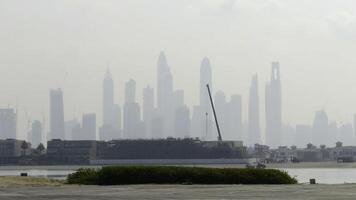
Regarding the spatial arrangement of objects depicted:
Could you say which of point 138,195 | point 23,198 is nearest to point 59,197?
point 23,198

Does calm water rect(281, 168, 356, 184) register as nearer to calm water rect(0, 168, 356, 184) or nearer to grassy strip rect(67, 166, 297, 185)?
calm water rect(0, 168, 356, 184)

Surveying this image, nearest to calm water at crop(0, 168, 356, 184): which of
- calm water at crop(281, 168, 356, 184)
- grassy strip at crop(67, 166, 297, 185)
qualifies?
calm water at crop(281, 168, 356, 184)

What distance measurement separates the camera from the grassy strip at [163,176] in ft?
153

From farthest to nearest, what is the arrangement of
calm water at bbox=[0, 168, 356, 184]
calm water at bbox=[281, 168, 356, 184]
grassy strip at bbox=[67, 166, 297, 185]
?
calm water at bbox=[0, 168, 356, 184] → calm water at bbox=[281, 168, 356, 184] → grassy strip at bbox=[67, 166, 297, 185]

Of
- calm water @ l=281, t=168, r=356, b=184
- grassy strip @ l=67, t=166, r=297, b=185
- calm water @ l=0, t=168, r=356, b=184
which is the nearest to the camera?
grassy strip @ l=67, t=166, r=297, b=185

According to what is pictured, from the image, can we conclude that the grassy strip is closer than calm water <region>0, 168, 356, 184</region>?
Yes

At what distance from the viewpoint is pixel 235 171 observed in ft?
162

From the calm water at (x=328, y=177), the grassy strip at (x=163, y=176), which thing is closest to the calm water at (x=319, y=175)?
the calm water at (x=328, y=177)

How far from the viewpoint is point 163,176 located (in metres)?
47.1

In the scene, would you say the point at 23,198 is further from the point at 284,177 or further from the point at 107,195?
the point at 284,177

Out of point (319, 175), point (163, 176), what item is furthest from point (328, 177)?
point (163, 176)

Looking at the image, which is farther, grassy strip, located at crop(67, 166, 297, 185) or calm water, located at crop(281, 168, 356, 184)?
calm water, located at crop(281, 168, 356, 184)

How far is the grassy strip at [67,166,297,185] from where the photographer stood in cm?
4666

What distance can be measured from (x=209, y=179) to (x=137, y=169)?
15.4ft
